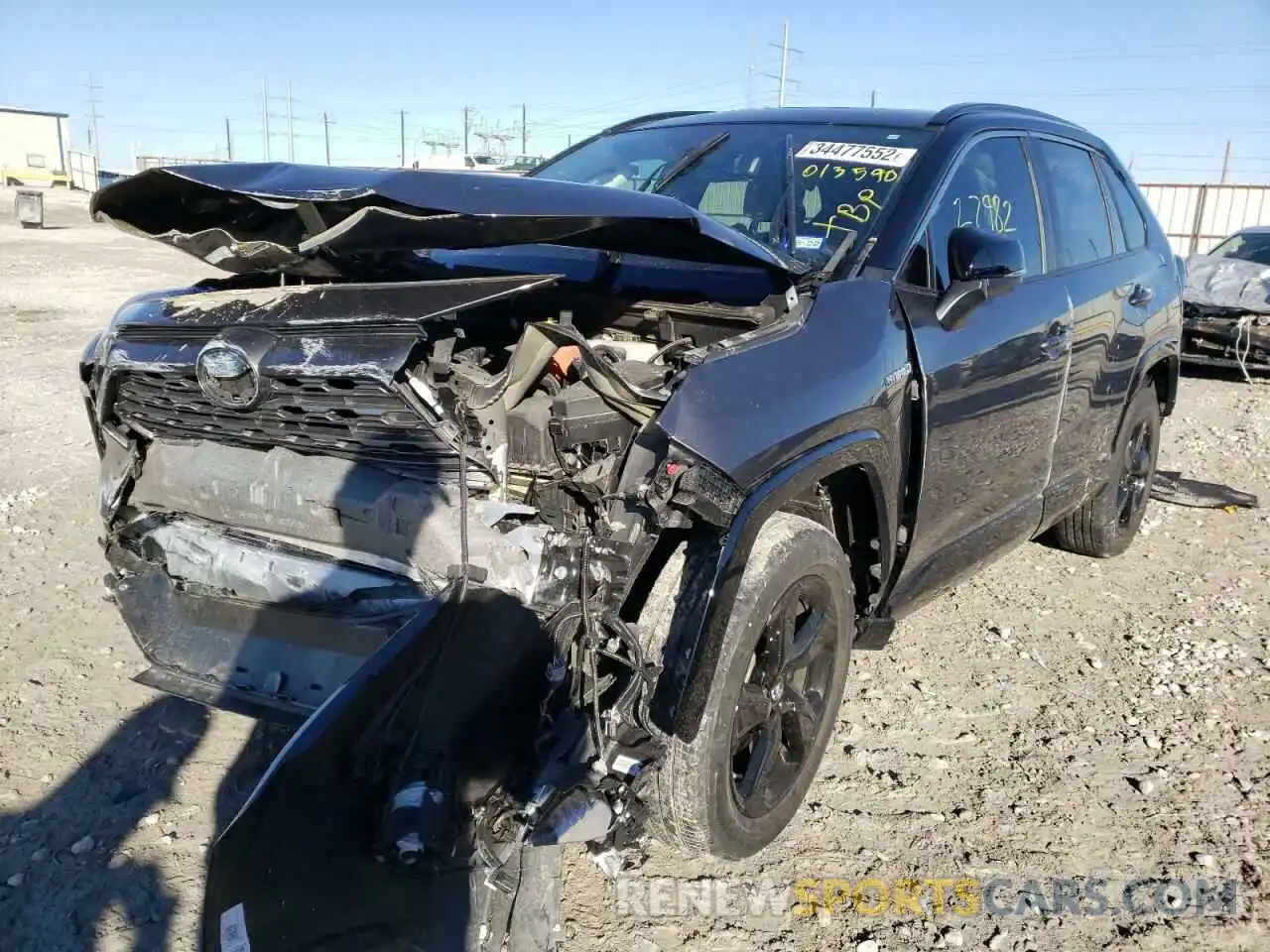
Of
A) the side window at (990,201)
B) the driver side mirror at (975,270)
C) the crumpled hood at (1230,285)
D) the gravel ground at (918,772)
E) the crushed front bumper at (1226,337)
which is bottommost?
the gravel ground at (918,772)

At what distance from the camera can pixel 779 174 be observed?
3502mm

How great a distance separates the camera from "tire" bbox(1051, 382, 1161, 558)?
4.81 meters

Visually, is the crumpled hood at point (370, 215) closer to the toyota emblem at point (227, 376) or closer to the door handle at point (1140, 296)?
the toyota emblem at point (227, 376)

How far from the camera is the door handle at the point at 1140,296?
14.5 ft

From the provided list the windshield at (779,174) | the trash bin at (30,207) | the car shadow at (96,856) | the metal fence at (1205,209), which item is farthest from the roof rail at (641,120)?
the trash bin at (30,207)

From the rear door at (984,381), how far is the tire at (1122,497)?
1097mm

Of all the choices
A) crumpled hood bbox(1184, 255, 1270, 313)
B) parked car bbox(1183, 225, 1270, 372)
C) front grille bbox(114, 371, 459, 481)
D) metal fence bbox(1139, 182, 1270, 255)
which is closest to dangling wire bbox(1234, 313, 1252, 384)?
parked car bbox(1183, 225, 1270, 372)

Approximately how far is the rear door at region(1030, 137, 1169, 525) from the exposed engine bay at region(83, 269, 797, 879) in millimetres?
1784

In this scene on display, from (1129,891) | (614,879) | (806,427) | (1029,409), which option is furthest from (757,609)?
(1029,409)

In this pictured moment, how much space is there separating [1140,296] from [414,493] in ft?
11.7

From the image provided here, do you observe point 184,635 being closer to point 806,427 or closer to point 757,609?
point 757,609

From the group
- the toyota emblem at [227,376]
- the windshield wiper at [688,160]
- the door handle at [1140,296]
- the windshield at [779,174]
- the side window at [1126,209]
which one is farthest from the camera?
the side window at [1126,209]

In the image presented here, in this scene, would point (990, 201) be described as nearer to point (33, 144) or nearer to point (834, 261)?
Answer: point (834, 261)

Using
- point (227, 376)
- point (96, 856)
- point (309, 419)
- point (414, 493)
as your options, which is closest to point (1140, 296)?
point (414, 493)
